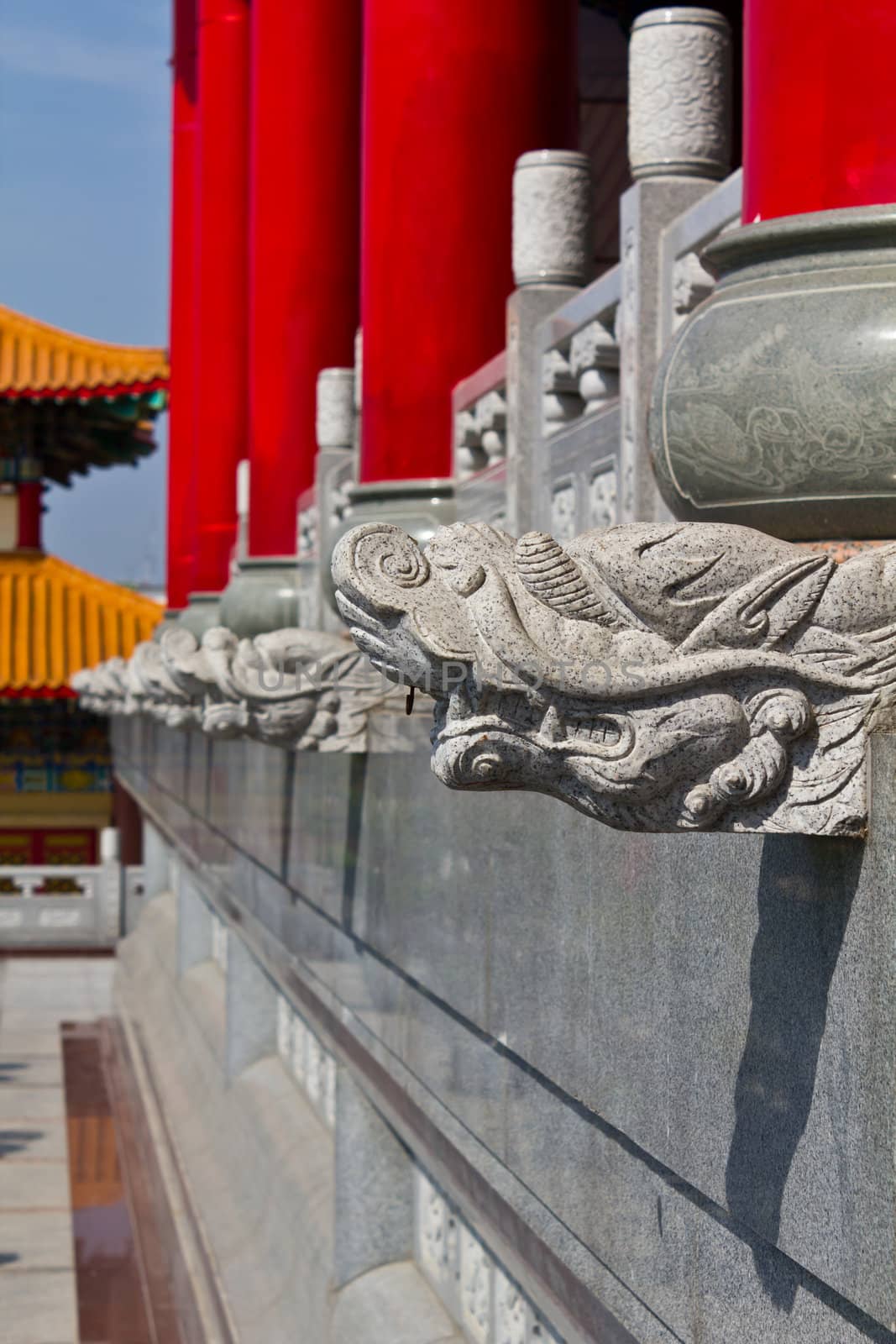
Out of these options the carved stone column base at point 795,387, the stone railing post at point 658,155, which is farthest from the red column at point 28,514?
the carved stone column base at point 795,387

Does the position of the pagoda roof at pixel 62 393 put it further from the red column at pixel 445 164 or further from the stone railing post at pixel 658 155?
the stone railing post at pixel 658 155

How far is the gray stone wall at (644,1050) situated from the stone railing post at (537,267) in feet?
3.18

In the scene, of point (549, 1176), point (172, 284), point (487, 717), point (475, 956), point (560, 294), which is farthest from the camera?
point (172, 284)

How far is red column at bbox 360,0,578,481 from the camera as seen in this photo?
6.24 meters

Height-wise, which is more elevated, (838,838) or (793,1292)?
(838,838)

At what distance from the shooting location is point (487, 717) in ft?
7.30

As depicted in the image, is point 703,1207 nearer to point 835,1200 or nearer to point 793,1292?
point 793,1292

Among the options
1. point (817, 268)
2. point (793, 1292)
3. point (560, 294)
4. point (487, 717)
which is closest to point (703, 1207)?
point (793, 1292)

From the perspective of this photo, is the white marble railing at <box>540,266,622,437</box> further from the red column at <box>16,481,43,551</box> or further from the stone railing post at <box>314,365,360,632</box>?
the red column at <box>16,481,43,551</box>

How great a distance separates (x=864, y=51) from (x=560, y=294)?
2595 millimetres

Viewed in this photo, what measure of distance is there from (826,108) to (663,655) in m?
1.06

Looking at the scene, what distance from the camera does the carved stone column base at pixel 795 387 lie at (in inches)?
95.8

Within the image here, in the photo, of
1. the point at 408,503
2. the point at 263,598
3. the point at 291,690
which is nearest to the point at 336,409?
the point at 263,598

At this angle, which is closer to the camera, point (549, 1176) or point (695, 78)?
point (549, 1176)
